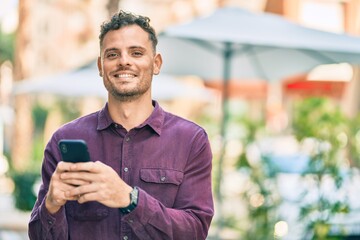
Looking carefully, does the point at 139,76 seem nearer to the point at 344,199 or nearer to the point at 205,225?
the point at 205,225

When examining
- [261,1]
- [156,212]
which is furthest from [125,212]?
[261,1]

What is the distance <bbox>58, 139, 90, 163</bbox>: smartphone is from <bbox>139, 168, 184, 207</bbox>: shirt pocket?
335 mm

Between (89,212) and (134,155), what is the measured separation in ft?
0.69

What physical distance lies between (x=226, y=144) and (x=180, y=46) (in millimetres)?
1779

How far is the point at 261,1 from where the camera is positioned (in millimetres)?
25438

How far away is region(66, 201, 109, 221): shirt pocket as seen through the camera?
8.00ft

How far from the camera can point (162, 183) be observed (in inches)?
95.7

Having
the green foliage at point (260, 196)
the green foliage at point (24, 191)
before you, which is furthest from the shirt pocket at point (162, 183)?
the green foliage at point (24, 191)

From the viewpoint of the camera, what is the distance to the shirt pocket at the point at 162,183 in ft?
7.98

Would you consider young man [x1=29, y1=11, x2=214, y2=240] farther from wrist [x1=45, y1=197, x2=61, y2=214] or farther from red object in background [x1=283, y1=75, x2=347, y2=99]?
red object in background [x1=283, y1=75, x2=347, y2=99]

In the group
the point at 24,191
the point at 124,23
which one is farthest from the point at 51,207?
the point at 24,191

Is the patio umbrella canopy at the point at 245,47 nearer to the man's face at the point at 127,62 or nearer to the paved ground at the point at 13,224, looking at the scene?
the paved ground at the point at 13,224

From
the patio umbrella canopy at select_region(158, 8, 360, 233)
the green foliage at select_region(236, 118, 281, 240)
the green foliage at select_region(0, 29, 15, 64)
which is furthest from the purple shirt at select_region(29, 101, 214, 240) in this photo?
the green foliage at select_region(0, 29, 15, 64)

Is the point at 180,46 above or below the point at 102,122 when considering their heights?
above
